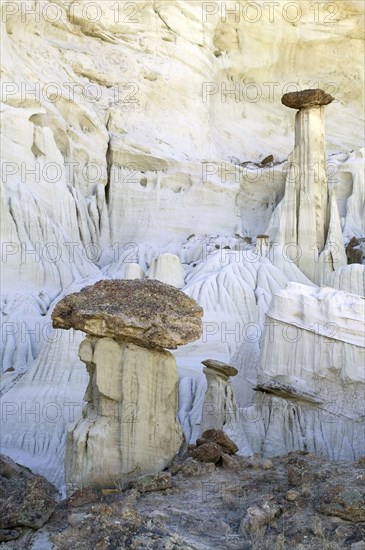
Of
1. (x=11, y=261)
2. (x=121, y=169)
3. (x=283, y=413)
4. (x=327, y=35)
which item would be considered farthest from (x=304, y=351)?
(x=327, y=35)

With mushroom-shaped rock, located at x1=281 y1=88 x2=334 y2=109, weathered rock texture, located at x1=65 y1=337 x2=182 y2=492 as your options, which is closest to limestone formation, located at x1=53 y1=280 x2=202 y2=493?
weathered rock texture, located at x1=65 y1=337 x2=182 y2=492

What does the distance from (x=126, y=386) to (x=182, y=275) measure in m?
14.9

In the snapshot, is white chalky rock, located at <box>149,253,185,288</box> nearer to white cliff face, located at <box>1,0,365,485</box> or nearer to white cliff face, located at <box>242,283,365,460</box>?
white cliff face, located at <box>1,0,365,485</box>

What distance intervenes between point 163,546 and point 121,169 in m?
25.9

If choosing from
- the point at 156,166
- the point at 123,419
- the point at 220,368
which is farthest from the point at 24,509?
the point at 156,166

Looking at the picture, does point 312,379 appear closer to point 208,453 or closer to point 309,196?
point 208,453

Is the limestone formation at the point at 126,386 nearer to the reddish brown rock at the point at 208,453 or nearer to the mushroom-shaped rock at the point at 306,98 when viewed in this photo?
the reddish brown rock at the point at 208,453

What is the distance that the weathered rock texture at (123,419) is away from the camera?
1050 centimetres

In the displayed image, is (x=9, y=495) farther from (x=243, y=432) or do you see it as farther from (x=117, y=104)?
(x=117, y=104)

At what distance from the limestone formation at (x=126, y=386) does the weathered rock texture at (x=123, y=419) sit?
14 millimetres

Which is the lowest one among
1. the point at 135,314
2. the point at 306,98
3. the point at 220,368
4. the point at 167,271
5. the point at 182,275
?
the point at 220,368

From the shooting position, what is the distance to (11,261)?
24562mm

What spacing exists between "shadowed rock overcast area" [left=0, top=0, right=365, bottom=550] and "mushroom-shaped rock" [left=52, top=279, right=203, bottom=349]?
3 centimetres

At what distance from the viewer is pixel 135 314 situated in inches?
417
